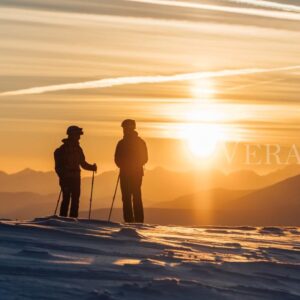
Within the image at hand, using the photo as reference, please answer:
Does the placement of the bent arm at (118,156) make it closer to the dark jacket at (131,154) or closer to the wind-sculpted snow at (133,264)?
the dark jacket at (131,154)

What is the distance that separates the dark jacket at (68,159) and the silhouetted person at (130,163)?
83 cm

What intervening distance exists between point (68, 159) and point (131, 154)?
1.30 metres

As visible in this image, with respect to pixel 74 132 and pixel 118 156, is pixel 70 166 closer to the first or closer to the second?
pixel 74 132

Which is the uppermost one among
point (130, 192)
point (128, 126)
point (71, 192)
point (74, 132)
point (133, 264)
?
point (128, 126)

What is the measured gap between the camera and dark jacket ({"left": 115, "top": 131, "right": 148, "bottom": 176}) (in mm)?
18578

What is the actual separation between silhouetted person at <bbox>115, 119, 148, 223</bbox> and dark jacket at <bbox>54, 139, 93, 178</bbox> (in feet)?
2.72

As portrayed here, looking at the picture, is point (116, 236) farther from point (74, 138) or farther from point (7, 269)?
point (74, 138)

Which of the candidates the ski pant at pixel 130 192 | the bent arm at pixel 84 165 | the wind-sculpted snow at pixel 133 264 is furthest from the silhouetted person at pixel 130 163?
the wind-sculpted snow at pixel 133 264

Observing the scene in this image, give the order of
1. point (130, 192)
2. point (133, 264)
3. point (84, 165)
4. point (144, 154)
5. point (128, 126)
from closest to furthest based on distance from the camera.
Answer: point (133, 264) → point (128, 126) → point (144, 154) → point (130, 192) → point (84, 165)

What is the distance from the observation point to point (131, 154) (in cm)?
1858

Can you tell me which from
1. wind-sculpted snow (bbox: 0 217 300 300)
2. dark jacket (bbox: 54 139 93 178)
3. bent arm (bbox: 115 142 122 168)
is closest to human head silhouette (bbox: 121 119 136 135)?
bent arm (bbox: 115 142 122 168)

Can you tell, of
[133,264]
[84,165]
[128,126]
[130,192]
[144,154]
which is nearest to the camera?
[133,264]

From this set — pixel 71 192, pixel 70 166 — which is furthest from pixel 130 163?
pixel 71 192

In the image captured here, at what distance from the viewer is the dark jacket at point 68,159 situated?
61.4 feet
